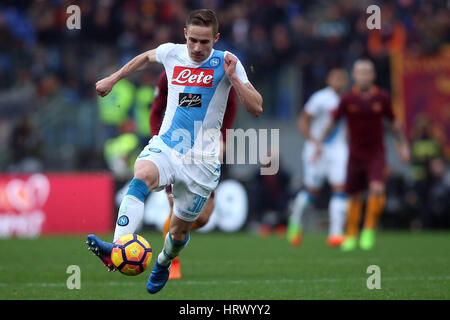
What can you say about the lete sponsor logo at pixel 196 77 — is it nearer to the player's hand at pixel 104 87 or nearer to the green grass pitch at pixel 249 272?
the player's hand at pixel 104 87

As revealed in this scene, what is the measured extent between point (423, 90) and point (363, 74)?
22.7ft

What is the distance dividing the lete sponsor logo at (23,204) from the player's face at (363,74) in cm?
641

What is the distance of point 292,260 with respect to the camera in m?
9.80

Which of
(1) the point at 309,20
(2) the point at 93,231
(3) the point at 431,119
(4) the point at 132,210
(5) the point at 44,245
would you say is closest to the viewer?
(4) the point at 132,210

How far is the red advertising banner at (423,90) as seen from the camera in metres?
17.9

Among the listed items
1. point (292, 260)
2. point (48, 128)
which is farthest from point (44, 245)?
point (48, 128)

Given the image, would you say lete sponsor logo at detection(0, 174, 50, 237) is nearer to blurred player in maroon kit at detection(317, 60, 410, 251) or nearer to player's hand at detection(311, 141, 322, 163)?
player's hand at detection(311, 141, 322, 163)

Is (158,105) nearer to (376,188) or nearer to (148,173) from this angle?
(148,173)

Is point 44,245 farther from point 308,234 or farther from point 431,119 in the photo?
point 431,119

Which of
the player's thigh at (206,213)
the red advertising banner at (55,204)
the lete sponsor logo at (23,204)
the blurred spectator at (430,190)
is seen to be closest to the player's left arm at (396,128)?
the player's thigh at (206,213)

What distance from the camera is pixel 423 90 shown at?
18.0 m

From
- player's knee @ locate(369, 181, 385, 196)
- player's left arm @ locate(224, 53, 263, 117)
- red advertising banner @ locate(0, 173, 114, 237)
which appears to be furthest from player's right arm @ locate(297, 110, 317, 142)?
player's left arm @ locate(224, 53, 263, 117)

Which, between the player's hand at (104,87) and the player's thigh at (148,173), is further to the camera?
the player's hand at (104,87)
